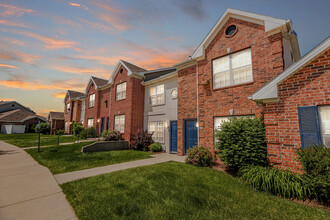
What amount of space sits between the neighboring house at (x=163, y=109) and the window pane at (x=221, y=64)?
403 cm

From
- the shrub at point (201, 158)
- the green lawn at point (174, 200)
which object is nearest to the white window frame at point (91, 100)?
the shrub at point (201, 158)

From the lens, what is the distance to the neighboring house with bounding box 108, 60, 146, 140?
1501cm

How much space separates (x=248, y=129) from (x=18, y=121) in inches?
1997

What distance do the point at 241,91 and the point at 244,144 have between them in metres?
3.03

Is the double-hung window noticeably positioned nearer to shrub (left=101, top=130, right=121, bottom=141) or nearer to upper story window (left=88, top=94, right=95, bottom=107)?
shrub (left=101, top=130, right=121, bottom=141)

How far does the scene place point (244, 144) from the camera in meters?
6.23

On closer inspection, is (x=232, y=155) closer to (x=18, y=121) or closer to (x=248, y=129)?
(x=248, y=129)

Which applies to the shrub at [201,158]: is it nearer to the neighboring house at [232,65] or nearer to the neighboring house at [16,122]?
the neighboring house at [232,65]

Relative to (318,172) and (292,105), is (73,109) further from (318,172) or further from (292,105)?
(318,172)

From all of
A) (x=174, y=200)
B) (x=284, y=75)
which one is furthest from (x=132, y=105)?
(x=284, y=75)

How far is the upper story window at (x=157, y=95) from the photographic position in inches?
550

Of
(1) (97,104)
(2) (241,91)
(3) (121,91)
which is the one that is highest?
(3) (121,91)

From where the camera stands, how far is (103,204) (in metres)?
3.80

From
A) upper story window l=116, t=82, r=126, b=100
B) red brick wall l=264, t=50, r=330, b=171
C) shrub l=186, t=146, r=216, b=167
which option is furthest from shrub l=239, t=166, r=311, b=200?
upper story window l=116, t=82, r=126, b=100
